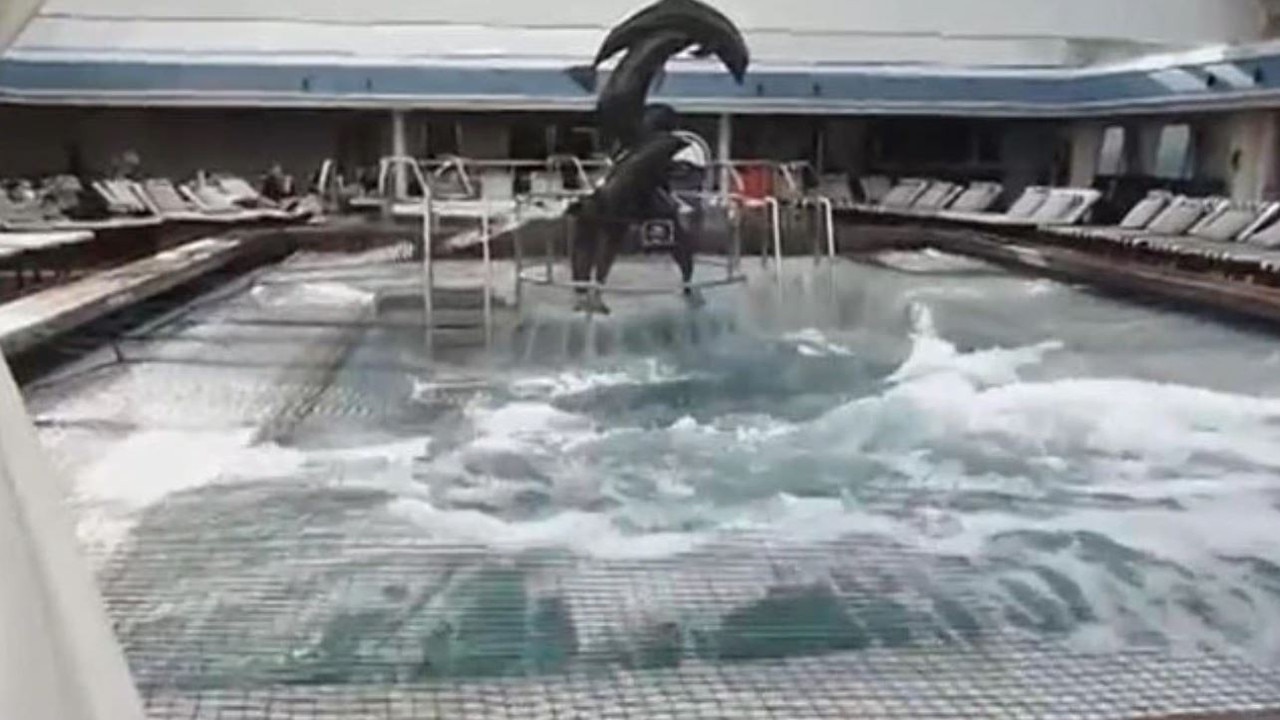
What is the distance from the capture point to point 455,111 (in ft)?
53.5

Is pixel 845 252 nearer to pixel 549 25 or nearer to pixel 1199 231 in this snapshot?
pixel 1199 231

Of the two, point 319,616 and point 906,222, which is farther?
point 906,222

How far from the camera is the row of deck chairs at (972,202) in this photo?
13.0 meters

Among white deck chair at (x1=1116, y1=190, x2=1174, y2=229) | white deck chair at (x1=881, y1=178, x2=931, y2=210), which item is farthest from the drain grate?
white deck chair at (x1=881, y1=178, x2=931, y2=210)

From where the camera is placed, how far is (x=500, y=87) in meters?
15.0

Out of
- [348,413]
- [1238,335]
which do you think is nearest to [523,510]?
[348,413]

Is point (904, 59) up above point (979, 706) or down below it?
above

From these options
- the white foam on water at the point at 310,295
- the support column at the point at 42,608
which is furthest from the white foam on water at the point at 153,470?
the white foam on water at the point at 310,295

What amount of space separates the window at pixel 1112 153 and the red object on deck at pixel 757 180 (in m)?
Answer: 4.24

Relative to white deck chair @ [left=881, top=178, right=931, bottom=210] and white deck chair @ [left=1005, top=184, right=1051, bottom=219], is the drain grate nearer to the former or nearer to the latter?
white deck chair @ [left=1005, top=184, right=1051, bottom=219]

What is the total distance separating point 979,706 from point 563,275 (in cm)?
721

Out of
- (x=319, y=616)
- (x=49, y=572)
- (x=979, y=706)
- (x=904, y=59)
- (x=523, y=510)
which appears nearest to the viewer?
(x=49, y=572)

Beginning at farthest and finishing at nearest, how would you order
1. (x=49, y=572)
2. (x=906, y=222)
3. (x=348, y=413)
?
(x=906, y=222)
(x=348, y=413)
(x=49, y=572)

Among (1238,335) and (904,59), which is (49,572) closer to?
(1238,335)
